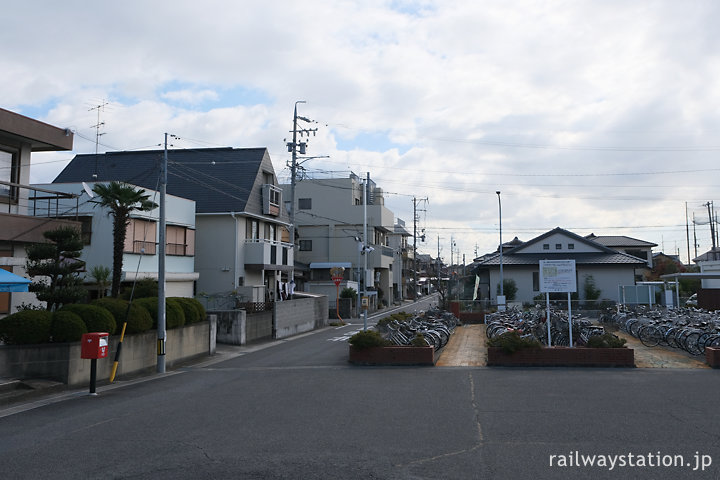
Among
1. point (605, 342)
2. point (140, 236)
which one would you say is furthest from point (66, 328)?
point (605, 342)

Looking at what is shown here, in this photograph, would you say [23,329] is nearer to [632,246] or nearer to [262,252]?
[262,252]

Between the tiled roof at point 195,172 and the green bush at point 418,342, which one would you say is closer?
the green bush at point 418,342

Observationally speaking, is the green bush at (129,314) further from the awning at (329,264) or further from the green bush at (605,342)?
the awning at (329,264)

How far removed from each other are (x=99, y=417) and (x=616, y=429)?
8499mm

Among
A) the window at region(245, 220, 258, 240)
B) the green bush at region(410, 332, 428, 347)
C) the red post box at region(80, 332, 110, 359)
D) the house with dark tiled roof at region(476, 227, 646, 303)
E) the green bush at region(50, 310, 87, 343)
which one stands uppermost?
the window at region(245, 220, 258, 240)

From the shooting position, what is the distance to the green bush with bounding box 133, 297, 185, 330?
17.2 m

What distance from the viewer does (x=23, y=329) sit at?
12602mm

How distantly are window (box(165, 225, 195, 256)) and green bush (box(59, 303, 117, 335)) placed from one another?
44.8ft

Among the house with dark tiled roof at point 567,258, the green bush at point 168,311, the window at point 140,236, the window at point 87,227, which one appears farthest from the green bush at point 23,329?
the house with dark tiled roof at point 567,258

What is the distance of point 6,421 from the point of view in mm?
9656

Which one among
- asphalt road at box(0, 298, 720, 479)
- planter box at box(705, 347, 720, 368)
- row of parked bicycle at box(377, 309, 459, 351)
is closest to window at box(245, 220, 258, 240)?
row of parked bicycle at box(377, 309, 459, 351)

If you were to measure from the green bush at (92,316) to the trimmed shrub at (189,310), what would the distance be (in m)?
4.72

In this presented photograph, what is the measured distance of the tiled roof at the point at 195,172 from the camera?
32.7 metres

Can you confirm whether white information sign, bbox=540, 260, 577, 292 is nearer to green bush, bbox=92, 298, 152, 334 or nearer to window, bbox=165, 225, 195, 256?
green bush, bbox=92, 298, 152, 334
